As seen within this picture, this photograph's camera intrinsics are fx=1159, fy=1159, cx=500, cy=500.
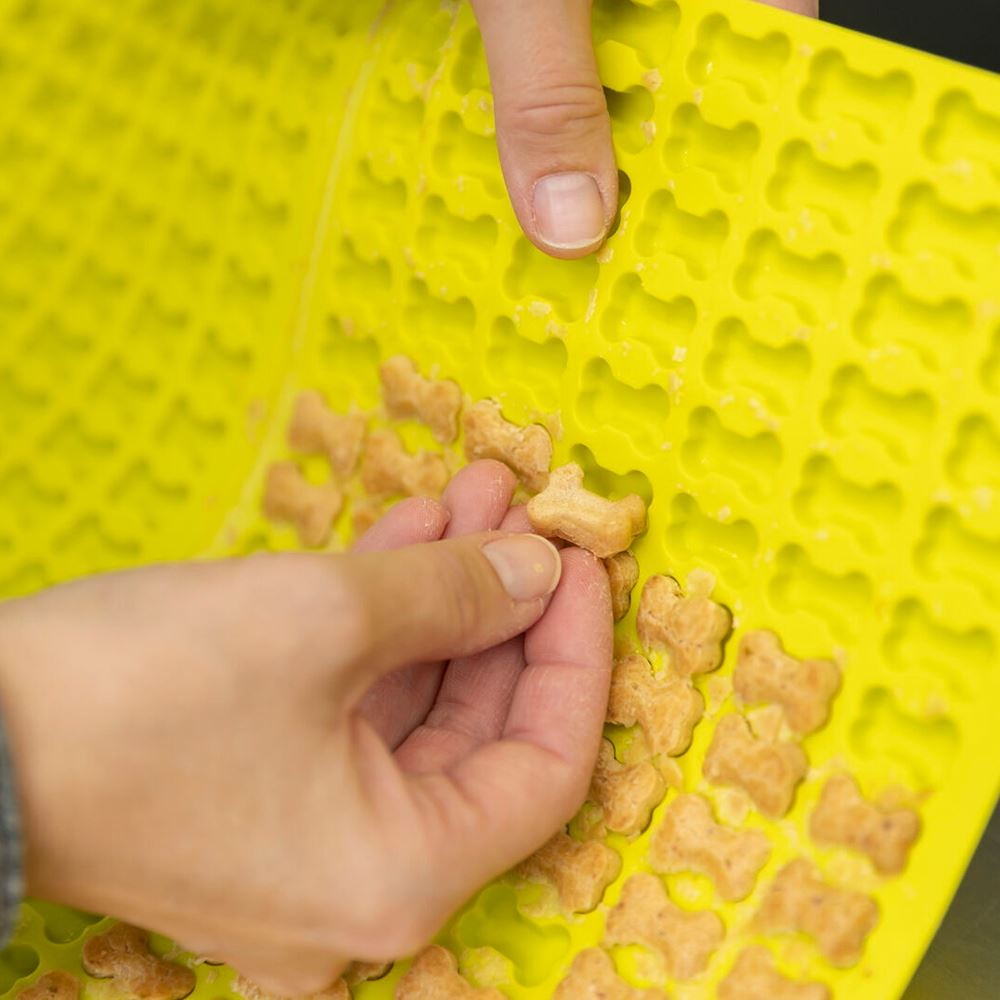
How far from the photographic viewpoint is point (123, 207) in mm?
717

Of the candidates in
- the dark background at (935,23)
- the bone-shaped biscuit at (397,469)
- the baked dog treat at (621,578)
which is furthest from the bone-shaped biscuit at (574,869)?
the dark background at (935,23)

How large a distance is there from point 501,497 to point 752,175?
202 millimetres

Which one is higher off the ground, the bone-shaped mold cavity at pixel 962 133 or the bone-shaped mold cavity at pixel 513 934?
the bone-shaped mold cavity at pixel 962 133

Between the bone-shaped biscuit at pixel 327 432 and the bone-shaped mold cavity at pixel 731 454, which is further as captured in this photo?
the bone-shaped biscuit at pixel 327 432

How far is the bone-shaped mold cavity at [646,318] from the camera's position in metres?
0.58

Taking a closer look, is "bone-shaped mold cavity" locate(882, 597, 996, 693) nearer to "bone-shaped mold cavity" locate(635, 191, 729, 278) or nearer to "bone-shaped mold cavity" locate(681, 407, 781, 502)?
"bone-shaped mold cavity" locate(681, 407, 781, 502)

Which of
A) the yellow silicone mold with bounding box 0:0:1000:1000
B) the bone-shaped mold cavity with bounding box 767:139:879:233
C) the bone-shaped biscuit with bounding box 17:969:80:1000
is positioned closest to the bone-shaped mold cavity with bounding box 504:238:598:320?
the yellow silicone mold with bounding box 0:0:1000:1000

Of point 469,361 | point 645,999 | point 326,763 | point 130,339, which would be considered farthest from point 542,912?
point 130,339

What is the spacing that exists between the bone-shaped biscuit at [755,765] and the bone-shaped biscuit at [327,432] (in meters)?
0.30

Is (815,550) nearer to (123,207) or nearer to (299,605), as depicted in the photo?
(299,605)

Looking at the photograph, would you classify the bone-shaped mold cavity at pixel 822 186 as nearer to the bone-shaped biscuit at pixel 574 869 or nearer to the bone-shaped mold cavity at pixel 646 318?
the bone-shaped mold cavity at pixel 646 318

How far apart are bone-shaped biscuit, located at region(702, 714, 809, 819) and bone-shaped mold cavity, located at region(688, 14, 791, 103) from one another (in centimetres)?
30

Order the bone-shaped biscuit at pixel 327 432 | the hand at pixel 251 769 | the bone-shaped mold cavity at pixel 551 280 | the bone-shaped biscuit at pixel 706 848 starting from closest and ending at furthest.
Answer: the hand at pixel 251 769, the bone-shaped biscuit at pixel 706 848, the bone-shaped mold cavity at pixel 551 280, the bone-shaped biscuit at pixel 327 432

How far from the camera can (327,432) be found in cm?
74
